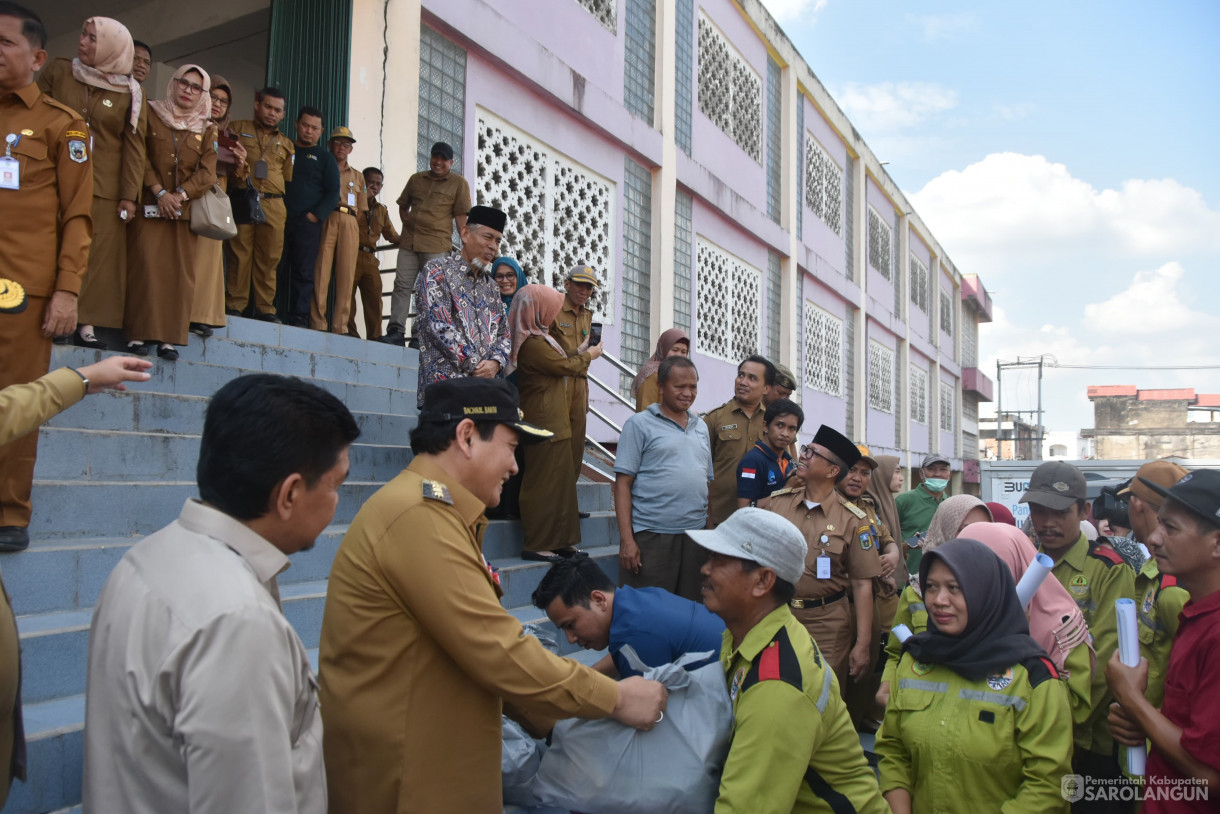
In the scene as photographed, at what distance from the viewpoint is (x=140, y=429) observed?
4.09 m

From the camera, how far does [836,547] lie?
162 inches

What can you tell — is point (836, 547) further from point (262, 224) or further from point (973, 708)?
point (262, 224)

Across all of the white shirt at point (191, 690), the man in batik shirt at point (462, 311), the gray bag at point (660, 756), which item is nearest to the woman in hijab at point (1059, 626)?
the gray bag at point (660, 756)

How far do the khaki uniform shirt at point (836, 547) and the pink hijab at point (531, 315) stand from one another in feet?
5.74

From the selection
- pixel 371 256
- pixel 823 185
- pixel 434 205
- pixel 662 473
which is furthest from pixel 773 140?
pixel 662 473

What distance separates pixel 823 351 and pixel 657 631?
14144 millimetres

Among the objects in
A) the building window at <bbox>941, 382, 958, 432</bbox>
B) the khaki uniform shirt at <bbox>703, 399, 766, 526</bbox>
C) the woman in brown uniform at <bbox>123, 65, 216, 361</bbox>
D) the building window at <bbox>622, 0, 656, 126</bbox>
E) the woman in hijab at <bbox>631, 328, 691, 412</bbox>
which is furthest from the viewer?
the building window at <bbox>941, 382, 958, 432</bbox>

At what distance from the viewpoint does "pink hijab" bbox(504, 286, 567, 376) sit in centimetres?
505

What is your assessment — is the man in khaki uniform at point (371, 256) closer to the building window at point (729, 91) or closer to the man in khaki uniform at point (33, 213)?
the man in khaki uniform at point (33, 213)

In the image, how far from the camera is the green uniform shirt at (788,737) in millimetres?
2021

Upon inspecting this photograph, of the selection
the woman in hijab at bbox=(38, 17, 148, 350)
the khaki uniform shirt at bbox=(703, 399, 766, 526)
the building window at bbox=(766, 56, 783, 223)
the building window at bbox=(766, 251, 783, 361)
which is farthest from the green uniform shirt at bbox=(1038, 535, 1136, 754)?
the building window at bbox=(766, 56, 783, 223)

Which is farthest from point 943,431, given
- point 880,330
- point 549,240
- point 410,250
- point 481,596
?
point 481,596

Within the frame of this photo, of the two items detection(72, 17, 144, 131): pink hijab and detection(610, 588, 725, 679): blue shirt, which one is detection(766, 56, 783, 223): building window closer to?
detection(72, 17, 144, 131): pink hijab

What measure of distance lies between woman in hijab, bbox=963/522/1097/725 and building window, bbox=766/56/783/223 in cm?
1141
